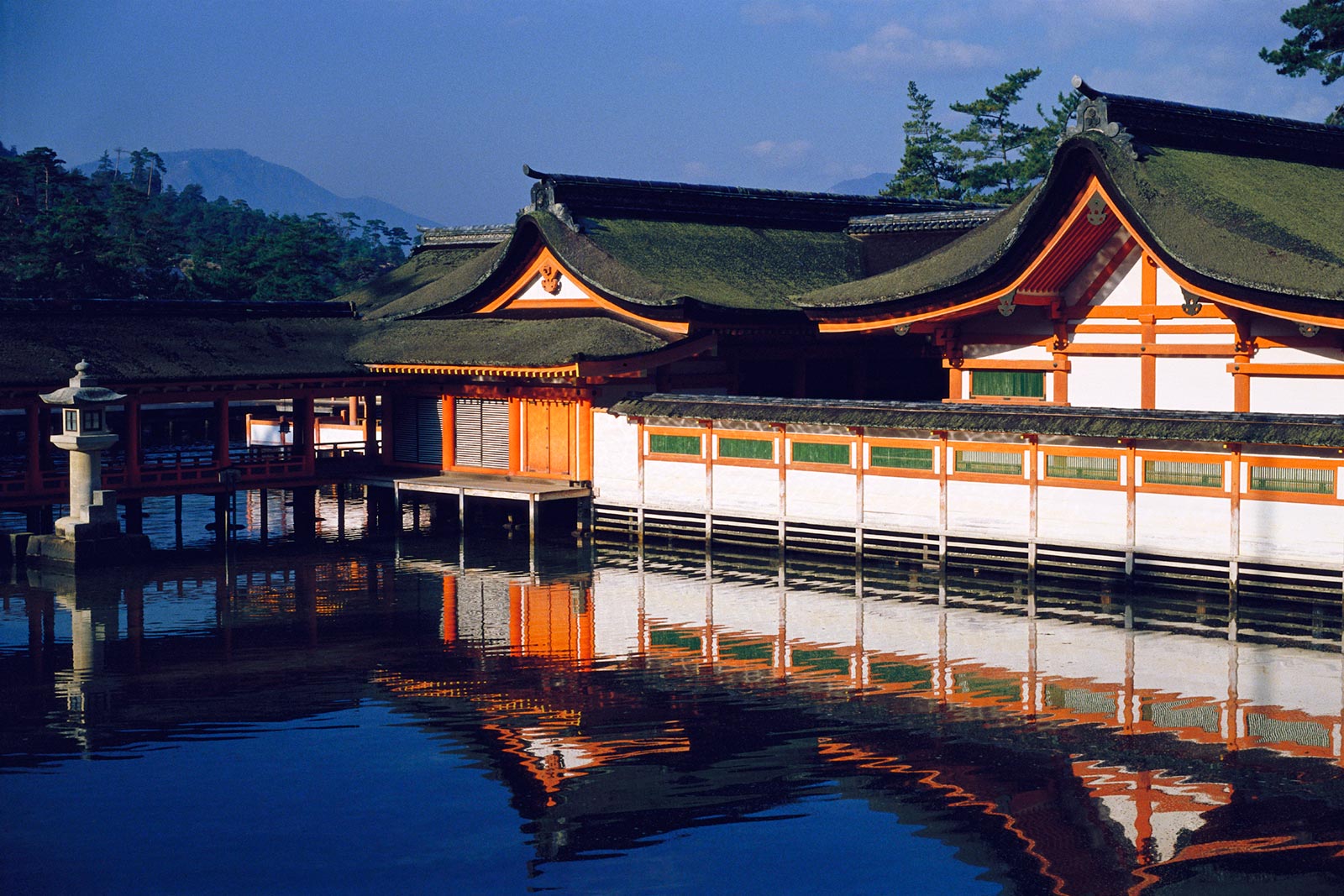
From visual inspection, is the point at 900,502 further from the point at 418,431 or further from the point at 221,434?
the point at 221,434

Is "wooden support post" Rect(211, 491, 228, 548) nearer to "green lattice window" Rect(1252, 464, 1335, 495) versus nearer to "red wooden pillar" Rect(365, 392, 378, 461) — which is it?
"red wooden pillar" Rect(365, 392, 378, 461)

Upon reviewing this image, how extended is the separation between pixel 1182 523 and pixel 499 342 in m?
16.5

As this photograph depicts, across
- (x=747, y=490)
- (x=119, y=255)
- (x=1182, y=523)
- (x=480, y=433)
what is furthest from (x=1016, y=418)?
(x=119, y=255)

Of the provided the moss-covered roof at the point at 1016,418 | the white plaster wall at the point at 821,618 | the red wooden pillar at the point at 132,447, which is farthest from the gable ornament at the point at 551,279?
the white plaster wall at the point at 821,618

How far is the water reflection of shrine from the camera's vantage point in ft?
48.8

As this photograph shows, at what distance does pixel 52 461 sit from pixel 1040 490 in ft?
72.3

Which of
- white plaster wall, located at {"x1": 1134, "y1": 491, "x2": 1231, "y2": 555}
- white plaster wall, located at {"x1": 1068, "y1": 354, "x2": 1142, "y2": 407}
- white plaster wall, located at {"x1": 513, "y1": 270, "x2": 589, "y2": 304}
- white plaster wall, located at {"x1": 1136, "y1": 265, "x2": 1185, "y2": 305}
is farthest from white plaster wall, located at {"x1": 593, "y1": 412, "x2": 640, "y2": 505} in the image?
white plaster wall, located at {"x1": 1134, "y1": 491, "x2": 1231, "y2": 555}

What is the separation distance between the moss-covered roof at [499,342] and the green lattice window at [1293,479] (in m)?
13.7

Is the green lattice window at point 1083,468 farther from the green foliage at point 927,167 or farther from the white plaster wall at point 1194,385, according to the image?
the green foliage at point 927,167

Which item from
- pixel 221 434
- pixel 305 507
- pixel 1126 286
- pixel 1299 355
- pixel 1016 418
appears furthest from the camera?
pixel 305 507

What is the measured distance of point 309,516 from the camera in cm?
3825

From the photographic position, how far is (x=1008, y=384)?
32.9m

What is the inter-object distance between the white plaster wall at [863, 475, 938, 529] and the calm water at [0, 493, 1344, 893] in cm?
122

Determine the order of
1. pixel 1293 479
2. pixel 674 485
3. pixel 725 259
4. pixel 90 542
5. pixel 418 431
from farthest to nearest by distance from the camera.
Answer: pixel 725 259, pixel 418 431, pixel 674 485, pixel 90 542, pixel 1293 479
